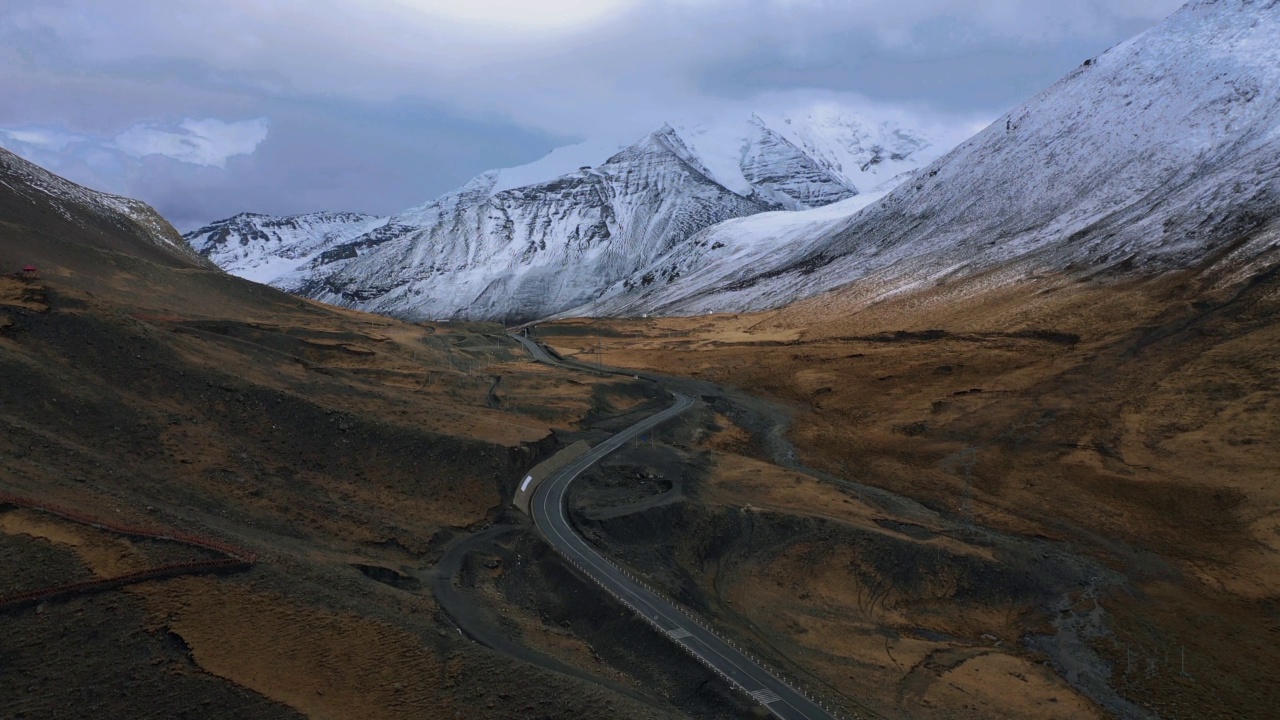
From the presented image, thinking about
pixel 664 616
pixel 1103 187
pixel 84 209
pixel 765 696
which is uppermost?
pixel 1103 187

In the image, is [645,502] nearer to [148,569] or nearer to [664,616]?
[664,616]

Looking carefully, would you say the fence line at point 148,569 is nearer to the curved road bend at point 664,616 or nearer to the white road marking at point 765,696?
the curved road bend at point 664,616

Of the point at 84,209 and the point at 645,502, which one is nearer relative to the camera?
the point at 645,502

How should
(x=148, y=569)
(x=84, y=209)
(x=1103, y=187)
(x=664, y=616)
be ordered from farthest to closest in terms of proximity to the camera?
1. (x=1103, y=187)
2. (x=84, y=209)
3. (x=664, y=616)
4. (x=148, y=569)

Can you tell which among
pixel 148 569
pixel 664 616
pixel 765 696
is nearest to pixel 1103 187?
pixel 664 616

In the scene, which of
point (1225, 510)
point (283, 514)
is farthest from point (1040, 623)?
point (283, 514)

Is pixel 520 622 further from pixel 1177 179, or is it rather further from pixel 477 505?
pixel 1177 179

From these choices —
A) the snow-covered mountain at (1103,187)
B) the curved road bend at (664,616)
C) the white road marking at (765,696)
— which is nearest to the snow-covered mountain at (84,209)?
the curved road bend at (664,616)
